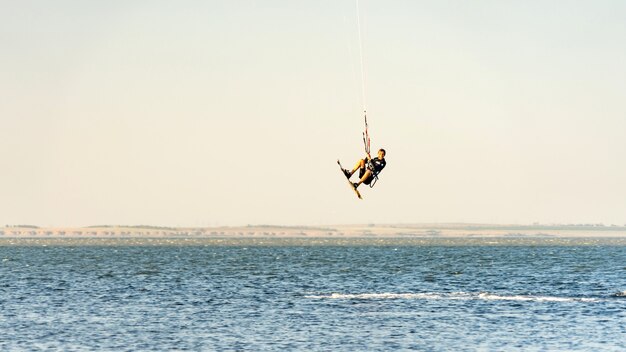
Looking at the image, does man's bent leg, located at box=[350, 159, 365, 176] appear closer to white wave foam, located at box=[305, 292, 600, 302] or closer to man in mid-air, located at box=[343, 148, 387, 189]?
man in mid-air, located at box=[343, 148, 387, 189]

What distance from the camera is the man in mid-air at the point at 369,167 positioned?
53031 millimetres

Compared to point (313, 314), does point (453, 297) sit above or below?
above

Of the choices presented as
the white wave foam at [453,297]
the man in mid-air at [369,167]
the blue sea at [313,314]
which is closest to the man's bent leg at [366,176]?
the man in mid-air at [369,167]

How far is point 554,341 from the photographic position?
5822 centimetres

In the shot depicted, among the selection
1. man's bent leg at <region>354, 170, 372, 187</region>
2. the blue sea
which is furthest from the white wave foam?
man's bent leg at <region>354, 170, 372, 187</region>

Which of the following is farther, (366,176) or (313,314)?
(313,314)

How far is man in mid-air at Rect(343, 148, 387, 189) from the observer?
53031mm

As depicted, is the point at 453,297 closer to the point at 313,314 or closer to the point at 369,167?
the point at 313,314

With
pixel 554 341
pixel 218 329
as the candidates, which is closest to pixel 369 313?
pixel 218 329

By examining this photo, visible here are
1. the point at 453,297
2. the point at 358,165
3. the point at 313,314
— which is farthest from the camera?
the point at 453,297

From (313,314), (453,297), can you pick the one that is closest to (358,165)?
(313,314)

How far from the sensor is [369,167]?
53.1 meters

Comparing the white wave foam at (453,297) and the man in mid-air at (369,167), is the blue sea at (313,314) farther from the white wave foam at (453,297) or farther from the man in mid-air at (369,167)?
the man in mid-air at (369,167)

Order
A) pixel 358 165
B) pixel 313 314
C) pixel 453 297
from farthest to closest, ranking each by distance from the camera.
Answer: pixel 453 297 < pixel 313 314 < pixel 358 165
